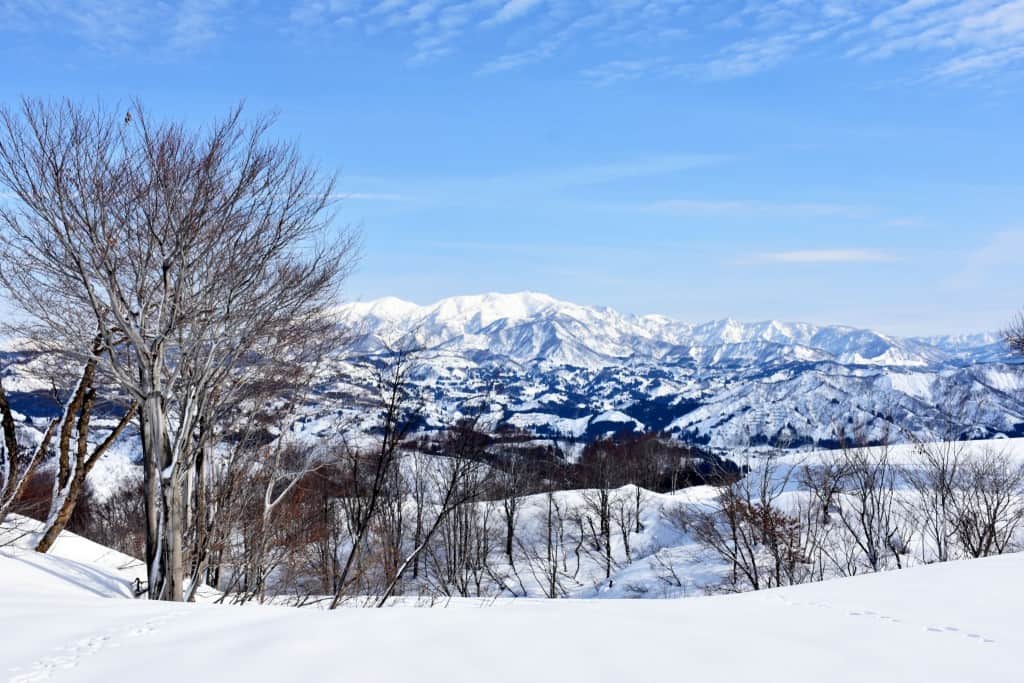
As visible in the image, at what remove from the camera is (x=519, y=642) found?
19.8 feet

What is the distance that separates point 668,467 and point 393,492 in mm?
55921

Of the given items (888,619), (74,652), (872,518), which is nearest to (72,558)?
(74,652)

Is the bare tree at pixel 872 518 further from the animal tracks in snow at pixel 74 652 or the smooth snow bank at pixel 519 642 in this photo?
the animal tracks in snow at pixel 74 652

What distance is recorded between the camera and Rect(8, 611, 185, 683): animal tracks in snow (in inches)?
204

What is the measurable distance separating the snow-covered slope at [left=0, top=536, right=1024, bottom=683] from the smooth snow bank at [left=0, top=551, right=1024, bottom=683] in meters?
0.02

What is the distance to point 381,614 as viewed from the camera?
7406mm

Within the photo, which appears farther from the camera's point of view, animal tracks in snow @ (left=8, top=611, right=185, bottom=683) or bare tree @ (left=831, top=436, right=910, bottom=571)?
bare tree @ (left=831, top=436, right=910, bottom=571)

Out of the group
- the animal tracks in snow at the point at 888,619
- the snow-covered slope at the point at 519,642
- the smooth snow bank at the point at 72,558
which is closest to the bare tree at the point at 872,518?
the animal tracks in snow at the point at 888,619

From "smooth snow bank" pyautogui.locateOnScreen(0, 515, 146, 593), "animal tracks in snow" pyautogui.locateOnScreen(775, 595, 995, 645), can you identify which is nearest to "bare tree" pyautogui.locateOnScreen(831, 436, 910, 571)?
"animal tracks in snow" pyautogui.locateOnScreen(775, 595, 995, 645)

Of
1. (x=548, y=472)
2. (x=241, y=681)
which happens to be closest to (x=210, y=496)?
(x=241, y=681)

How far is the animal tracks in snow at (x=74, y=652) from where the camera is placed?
5.18 meters

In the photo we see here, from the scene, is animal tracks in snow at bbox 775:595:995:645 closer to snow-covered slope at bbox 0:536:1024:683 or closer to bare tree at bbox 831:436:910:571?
snow-covered slope at bbox 0:536:1024:683

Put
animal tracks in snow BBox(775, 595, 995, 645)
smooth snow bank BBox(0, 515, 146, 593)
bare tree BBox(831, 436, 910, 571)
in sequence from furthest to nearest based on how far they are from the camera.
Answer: bare tree BBox(831, 436, 910, 571) → smooth snow bank BBox(0, 515, 146, 593) → animal tracks in snow BBox(775, 595, 995, 645)

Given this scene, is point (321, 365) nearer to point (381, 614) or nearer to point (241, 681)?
point (381, 614)
